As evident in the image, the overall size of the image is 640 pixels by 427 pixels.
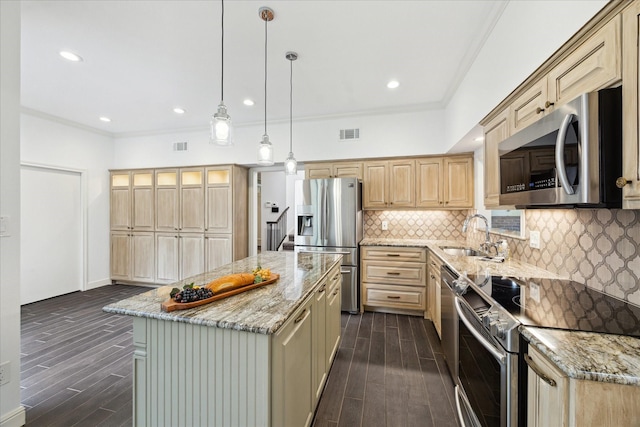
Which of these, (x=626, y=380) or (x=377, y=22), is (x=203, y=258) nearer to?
(x=377, y=22)

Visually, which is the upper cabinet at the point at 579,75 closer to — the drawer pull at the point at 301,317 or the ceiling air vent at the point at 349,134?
the drawer pull at the point at 301,317

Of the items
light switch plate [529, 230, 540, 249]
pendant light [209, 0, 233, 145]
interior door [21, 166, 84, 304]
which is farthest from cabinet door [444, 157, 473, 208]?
interior door [21, 166, 84, 304]

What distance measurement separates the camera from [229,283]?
155 cm

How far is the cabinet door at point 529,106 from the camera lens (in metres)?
1.56

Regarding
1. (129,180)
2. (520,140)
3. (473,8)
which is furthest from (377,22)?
(129,180)

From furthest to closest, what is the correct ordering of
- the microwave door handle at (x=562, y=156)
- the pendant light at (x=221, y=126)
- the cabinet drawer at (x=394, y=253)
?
1. the cabinet drawer at (x=394, y=253)
2. the pendant light at (x=221, y=126)
3. the microwave door handle at (x=562, y=156)

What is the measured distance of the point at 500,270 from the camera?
81.0 inches

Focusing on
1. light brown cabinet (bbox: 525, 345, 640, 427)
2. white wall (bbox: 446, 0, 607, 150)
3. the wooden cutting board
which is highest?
white wall (bbox: 446, 0, 607, 150)

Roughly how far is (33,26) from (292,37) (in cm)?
216

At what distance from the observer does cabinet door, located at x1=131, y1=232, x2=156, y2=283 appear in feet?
16.6

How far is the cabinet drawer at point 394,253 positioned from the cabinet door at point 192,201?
300 cm

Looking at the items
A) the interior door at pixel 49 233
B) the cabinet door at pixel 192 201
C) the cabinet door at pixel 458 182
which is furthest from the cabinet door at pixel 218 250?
the cabinet door at pixel 458 182

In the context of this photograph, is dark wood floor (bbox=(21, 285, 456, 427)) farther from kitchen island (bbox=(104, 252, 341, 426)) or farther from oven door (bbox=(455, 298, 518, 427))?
kitchen island (bbox=(104, 252, 341, 426))

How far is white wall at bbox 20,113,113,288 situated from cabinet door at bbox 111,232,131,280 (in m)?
0.12
